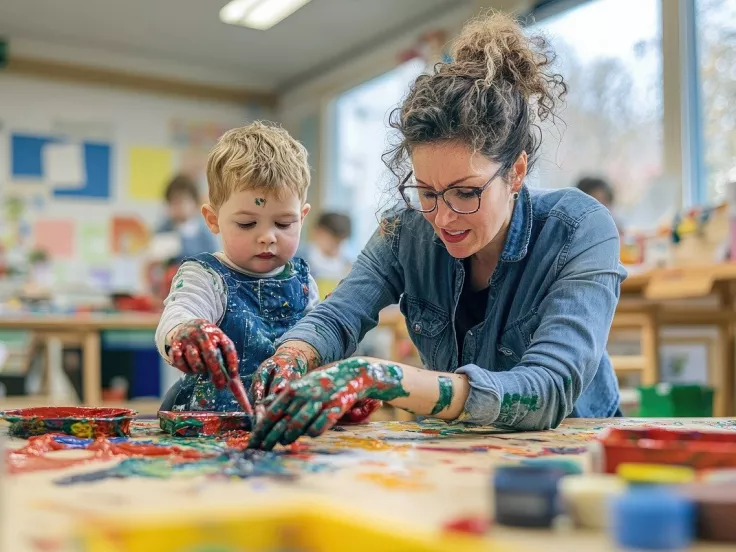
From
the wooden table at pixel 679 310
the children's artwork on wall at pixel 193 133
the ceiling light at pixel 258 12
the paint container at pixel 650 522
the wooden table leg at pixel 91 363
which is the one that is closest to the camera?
the paint container at pixel 650 522

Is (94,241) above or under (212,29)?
under

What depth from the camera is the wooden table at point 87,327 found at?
404cm

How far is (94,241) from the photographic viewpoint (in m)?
7.15

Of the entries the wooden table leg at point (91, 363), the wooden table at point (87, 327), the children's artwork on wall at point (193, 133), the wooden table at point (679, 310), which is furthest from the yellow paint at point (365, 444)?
the children's artwork on wall at point (193, 133)

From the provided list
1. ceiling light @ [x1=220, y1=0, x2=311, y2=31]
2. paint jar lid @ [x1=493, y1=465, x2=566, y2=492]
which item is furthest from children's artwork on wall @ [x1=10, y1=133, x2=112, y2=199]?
paint jar lid @ [x1=493, y1=465, x2=566, y2=492]

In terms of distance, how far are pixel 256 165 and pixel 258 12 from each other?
4.78 metres

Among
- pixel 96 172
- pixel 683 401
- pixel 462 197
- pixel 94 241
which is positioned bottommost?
pixel 683 401

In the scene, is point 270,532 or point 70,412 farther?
point 70,412

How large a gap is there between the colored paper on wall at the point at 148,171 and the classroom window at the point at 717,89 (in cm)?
475

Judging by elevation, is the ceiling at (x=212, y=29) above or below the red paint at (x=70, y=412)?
above

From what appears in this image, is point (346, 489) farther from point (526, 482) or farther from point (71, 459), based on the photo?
point (71, 459)

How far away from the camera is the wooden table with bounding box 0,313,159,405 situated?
404cm

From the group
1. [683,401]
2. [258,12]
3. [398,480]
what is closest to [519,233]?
[398,480]

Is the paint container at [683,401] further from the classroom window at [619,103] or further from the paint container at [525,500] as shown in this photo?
the paint container at [525,500]
